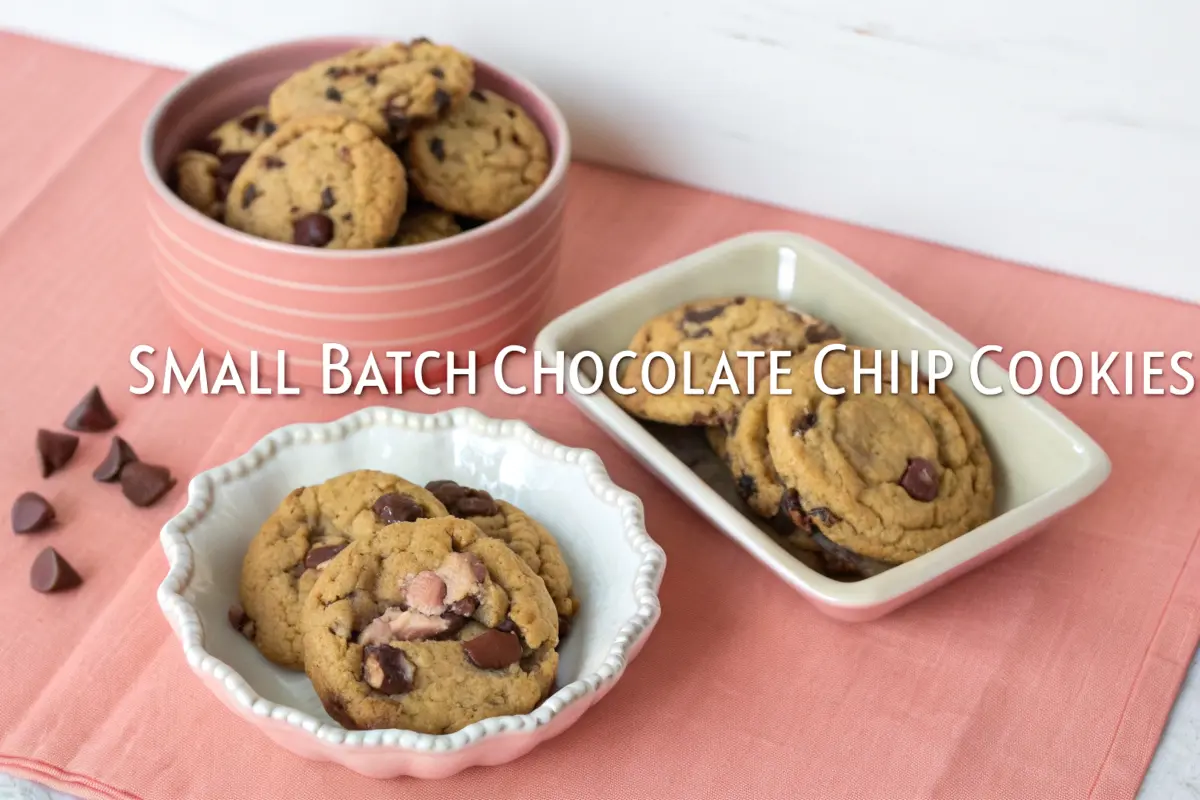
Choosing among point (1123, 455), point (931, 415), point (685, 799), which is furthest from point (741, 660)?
point (1123, 455)

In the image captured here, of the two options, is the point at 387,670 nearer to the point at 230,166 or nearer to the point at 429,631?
the point at 429,631

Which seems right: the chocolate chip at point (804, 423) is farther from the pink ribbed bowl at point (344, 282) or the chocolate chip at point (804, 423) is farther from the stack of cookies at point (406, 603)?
the pink ribbed bowl at point (344, 282)

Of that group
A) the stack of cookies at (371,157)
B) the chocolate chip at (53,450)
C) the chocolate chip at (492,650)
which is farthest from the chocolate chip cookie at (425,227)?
the chocolate chip at (492,650)

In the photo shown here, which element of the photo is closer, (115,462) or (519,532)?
(519,532)

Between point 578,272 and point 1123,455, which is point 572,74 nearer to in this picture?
point 578,272

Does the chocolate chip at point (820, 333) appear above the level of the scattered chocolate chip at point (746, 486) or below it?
above

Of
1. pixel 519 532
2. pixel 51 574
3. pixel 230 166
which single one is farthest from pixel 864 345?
pixel 51 574

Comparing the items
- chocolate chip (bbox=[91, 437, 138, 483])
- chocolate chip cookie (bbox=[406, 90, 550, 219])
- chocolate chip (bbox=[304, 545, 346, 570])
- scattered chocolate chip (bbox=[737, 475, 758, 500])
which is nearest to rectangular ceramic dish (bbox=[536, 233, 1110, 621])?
scattered chocolate chip (bbox=[737, 475, 758, 500])

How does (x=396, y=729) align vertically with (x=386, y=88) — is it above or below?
below

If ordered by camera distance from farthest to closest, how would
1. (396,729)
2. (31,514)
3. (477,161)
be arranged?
(477,161) < (31,514) < (396,729)
